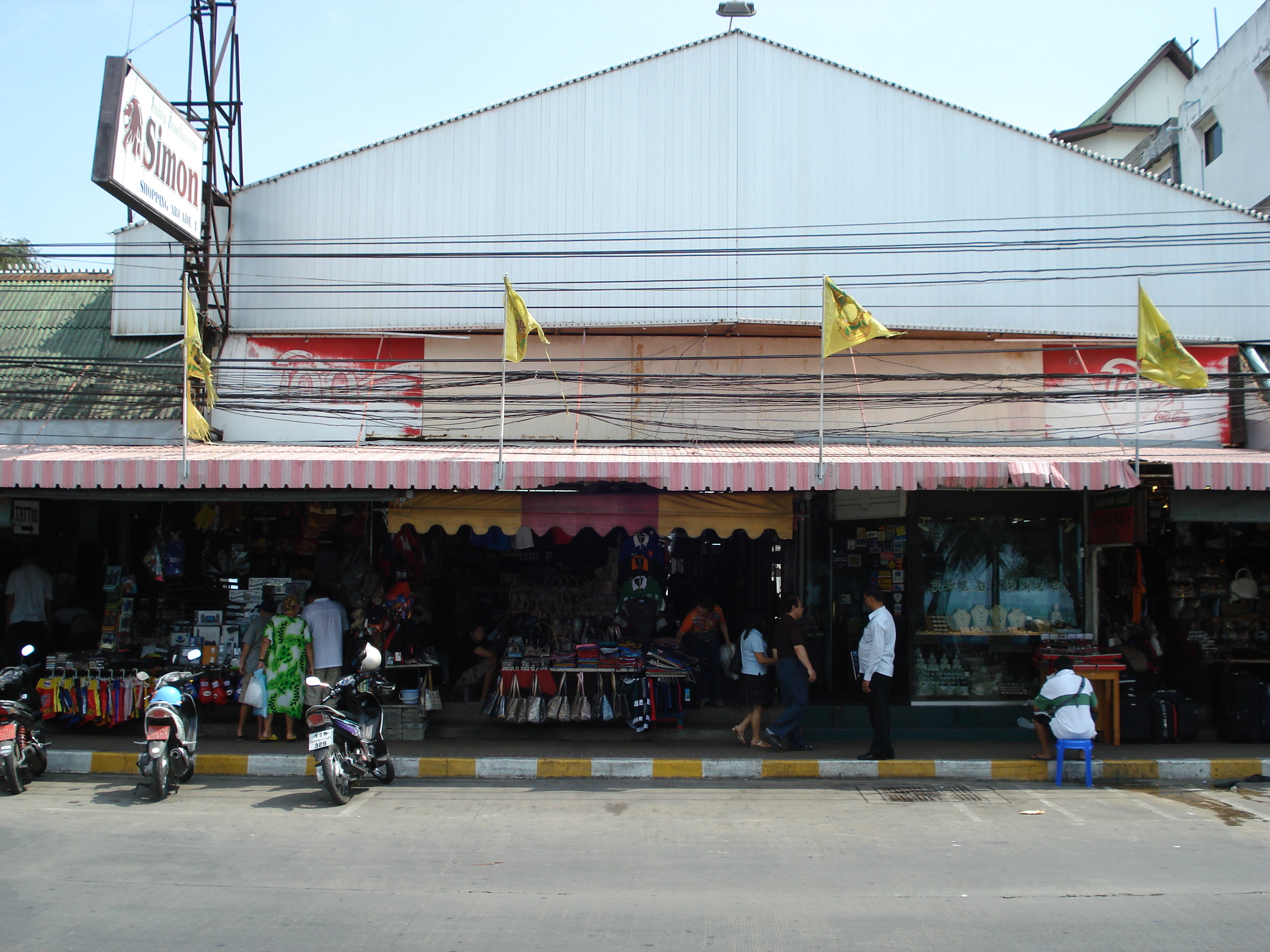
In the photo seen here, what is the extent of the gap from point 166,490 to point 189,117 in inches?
279

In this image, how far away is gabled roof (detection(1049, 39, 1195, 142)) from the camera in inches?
933

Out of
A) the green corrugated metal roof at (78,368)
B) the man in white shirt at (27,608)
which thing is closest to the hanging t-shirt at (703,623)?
the man in white shirt at (27,608)

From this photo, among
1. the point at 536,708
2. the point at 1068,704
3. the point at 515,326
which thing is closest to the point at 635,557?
the point at 536,708

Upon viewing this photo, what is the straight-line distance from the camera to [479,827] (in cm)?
662

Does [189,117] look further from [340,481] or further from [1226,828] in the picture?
[1226,828]

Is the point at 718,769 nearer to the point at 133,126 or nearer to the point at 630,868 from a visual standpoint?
the point at 630,868

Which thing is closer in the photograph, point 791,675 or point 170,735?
point 170,735

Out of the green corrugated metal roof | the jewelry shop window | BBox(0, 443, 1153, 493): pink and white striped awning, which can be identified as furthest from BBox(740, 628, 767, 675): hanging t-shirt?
the green corrugated metal roof

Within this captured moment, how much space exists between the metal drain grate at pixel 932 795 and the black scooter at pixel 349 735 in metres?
4.33

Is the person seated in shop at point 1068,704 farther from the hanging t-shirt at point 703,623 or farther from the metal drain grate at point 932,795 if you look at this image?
the hanging t-shirt at point 703,623

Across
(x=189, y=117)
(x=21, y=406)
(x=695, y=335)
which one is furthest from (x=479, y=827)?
(x=189, y=117)

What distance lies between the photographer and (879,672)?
8484mm

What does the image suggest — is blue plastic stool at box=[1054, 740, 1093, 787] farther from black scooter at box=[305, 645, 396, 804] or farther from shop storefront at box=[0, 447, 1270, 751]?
black scooter at box=[305, 645, 396, 804]

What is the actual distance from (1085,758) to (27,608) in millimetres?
11321
